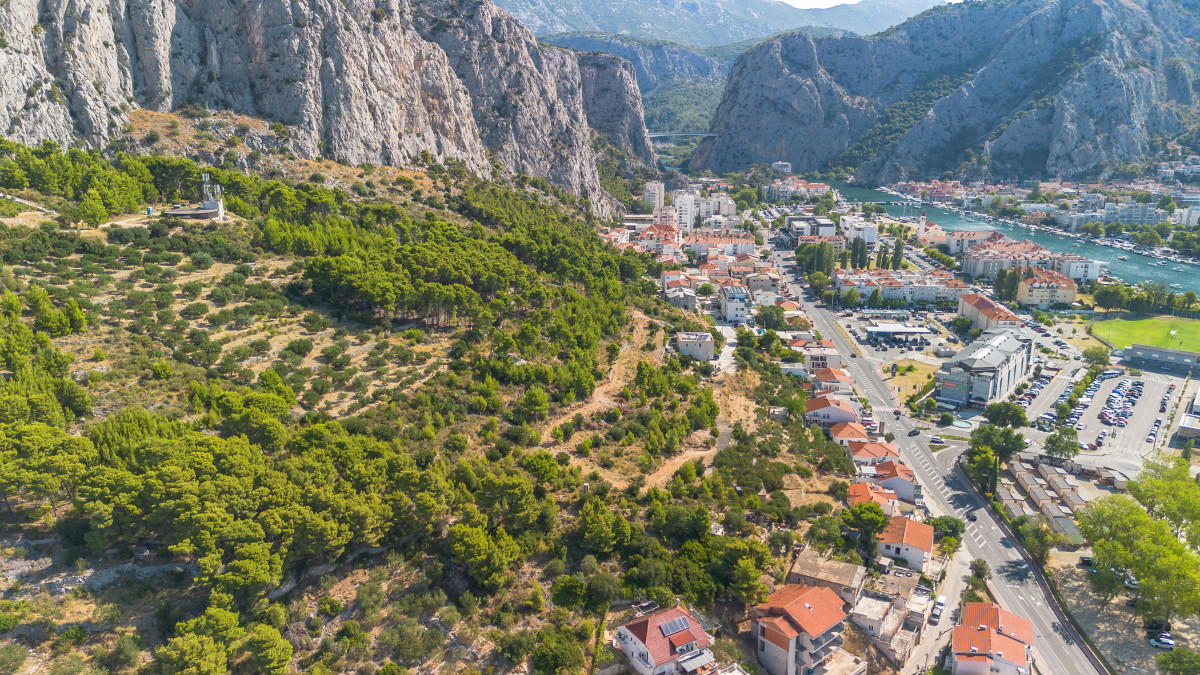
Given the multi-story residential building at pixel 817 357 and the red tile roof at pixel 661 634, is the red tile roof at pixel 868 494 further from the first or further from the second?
the multi-story residential building at pixel 817 357

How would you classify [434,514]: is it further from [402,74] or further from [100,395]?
[402,74]

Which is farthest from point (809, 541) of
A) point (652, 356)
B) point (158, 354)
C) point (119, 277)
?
point (119, 277)

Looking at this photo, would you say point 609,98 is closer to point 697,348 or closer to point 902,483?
point 697,348

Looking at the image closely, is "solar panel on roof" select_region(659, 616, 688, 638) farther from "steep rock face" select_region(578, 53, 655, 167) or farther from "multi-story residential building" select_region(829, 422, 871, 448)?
"steep rock face" select_region(578, 53, 655, 167)

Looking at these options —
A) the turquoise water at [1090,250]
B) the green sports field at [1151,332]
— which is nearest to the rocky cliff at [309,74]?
the green sports field at [1151,332]

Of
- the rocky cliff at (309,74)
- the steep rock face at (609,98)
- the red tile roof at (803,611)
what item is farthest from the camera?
the steep rock face at (609,98)

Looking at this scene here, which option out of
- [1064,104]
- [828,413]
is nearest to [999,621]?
[828,413]
